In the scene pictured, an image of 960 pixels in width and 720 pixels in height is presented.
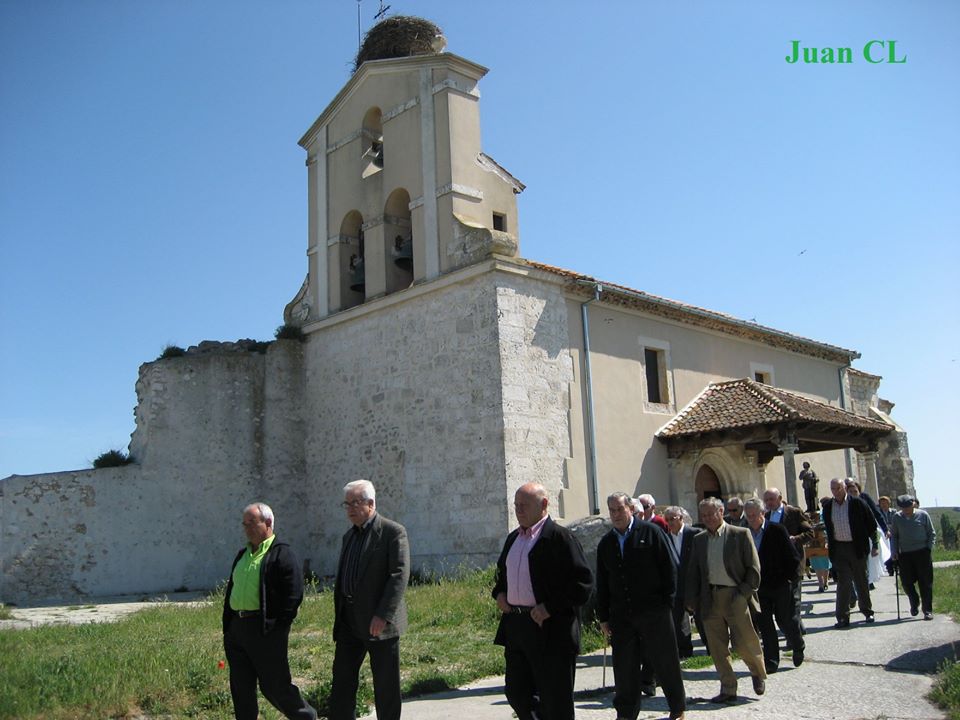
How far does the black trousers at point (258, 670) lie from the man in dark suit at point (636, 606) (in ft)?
7.30

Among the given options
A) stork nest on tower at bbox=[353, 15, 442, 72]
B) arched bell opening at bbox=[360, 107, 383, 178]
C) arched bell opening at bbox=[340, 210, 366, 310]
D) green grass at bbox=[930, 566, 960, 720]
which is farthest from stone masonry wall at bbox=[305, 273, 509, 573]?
green grass at bbox=[930, 566, 960, 720]

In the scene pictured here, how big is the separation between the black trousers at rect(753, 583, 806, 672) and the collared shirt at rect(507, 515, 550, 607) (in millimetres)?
3351

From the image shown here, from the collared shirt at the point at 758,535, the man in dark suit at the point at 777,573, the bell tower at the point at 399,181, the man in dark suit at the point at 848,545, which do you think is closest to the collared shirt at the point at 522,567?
the man in dark suit at the point at 777,573

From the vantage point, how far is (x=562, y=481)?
16.2 metres

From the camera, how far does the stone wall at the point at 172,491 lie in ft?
53.3

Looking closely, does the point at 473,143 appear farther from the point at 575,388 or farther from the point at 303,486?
the point at 303,486

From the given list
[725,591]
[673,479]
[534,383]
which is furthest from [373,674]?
[673,479]

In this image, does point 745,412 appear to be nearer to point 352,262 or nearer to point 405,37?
point 352,262

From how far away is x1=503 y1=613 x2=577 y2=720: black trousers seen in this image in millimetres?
5328

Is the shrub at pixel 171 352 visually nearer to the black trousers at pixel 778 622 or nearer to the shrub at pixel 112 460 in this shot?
the shrub at pixel 112 460

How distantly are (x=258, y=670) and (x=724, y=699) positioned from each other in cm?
360

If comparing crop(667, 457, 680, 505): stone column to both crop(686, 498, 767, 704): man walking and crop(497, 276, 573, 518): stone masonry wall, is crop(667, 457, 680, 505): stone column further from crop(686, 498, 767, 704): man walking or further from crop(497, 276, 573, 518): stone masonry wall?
crop(686, 498, 767, 704): man walking

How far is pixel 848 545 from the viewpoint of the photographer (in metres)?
10.4

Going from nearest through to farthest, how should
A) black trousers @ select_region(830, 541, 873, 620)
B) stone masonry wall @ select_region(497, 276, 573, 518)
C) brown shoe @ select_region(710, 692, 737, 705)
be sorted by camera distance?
brown shoe @ select_region(710, 692, 737, 705) → black trousers @ select_region(830, 541, 873, 620) → stone masonry wall @ select_region(497, 276, 573, 518)
